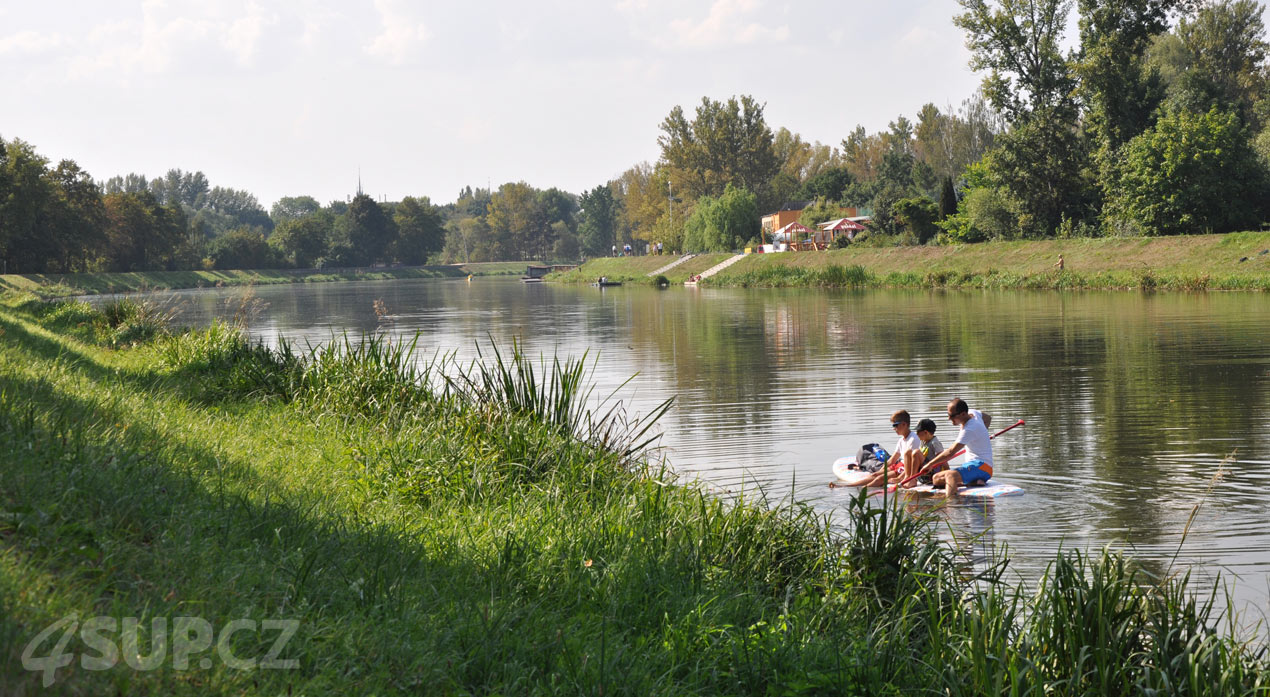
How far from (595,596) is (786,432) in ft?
30.7

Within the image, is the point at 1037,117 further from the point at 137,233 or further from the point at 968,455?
the point at 137,233

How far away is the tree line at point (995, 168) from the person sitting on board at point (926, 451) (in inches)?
1526

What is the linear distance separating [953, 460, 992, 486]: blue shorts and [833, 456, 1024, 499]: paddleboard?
9cm

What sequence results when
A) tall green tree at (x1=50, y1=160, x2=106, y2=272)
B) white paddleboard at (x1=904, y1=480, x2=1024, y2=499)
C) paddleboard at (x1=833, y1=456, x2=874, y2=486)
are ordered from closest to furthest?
white paddleboard at (x1=904, y1=480, x2=1024, y2=499) → paddleboard at (x1=833, y1=456, x2=874, y2=486) → tall green tree at (x1=50, y1=160, x2=106, y2=272)

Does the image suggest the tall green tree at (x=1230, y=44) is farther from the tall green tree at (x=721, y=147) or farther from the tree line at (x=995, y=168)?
the tall green tree at (x=721, y=147)

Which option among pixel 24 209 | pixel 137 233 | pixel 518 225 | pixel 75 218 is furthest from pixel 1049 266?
pixel 518 225

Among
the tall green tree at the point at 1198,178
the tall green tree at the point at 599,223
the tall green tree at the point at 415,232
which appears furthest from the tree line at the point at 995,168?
the tall green tree at the point at 599,223

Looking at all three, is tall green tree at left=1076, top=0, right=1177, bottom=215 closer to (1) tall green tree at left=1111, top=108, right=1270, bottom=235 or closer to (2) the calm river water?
(1) tall green tree at left=1111, top=108, right=1270, bottom=235

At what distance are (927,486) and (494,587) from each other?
7.64 meters

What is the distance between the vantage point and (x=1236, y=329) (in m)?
25.3

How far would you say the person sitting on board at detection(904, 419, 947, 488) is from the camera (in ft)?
40.0

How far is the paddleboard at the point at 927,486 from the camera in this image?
440 inches

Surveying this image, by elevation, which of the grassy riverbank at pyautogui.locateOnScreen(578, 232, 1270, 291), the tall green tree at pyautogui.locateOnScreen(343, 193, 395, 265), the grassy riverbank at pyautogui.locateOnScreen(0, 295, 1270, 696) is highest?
the tall green tree at pyautogui.locateOnScreen(343, 193, 395, 265)

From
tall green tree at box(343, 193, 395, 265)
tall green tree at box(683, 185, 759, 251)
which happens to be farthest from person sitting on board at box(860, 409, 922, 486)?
tall green tree at box(343, 193, 395, 265)
